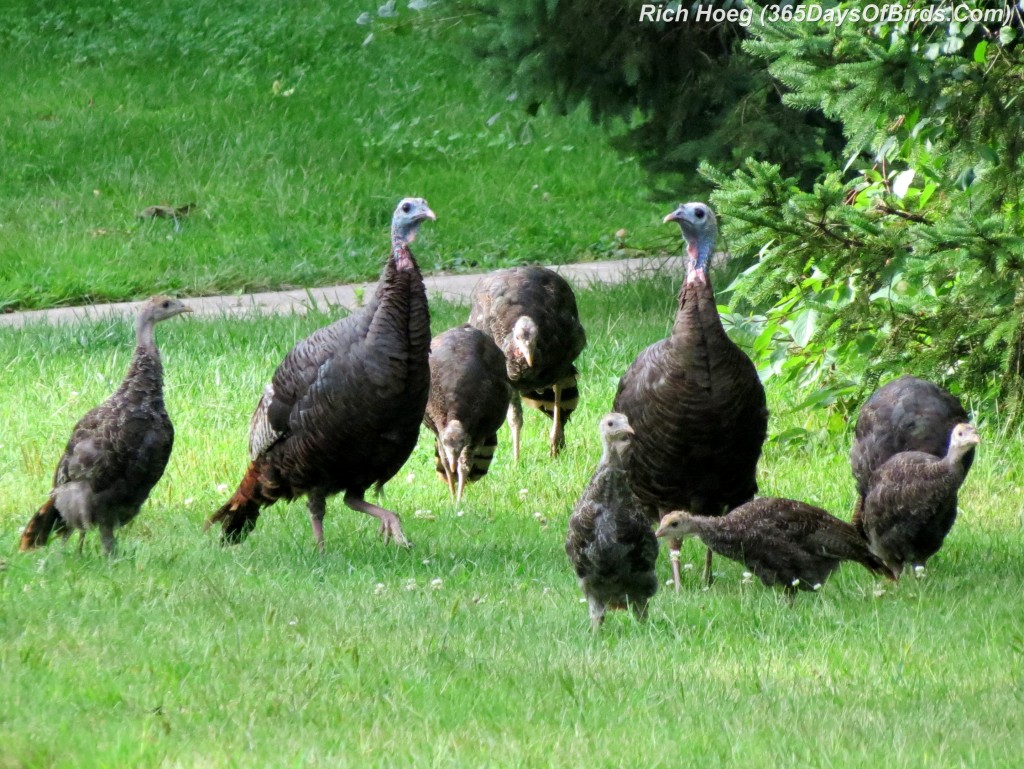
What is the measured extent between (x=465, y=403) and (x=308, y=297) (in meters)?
4.24

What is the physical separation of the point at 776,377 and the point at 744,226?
8.21 feet

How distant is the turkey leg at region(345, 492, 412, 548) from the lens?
22.9 ft

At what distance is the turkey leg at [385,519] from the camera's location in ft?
22.9

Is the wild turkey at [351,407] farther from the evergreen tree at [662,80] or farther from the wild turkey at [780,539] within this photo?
the evergreen tree at [662,80]

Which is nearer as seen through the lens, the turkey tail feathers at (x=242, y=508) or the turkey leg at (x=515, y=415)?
the turkey tail feathers at (x=242, y=508)

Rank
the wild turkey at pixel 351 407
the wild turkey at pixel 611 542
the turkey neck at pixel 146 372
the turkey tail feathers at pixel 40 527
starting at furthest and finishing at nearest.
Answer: the wild turkey at pixel 351 407, the turkey neck at pixel 146 372, the turkey tail feathers at pixel 40 527, the wild turkey at pixel 611 542

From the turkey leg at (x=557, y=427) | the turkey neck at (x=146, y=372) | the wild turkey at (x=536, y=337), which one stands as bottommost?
the turkey leg at (x=557, y=427)

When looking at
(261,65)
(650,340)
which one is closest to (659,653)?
(650,340)

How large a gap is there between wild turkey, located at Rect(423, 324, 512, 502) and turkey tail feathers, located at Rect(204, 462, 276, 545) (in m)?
1.34

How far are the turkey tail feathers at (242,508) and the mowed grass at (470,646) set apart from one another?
10 cm

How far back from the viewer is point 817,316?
826 centimetres

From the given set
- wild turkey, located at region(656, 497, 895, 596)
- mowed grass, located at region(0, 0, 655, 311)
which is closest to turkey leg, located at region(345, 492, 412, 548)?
wild turkey, located at region(656, 497, 895, 596)

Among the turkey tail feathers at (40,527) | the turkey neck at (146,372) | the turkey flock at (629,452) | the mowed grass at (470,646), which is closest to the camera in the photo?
the mowed grass at (470,646)

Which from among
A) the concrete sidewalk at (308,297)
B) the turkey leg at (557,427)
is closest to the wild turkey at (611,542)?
the turkey leg at (557,427)
